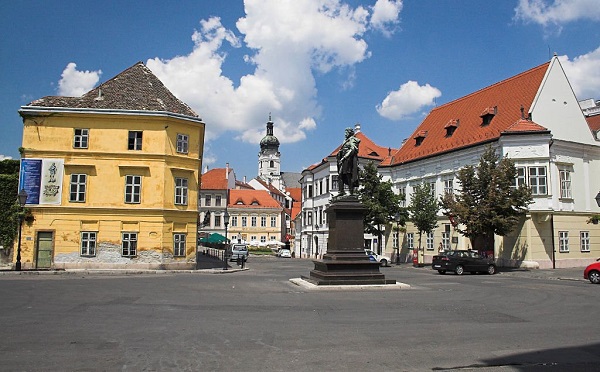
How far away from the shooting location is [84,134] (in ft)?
98.3

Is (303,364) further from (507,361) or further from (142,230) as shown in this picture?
(142,230)

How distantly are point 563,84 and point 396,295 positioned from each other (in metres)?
29.3

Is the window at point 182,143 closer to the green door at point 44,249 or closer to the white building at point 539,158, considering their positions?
the green door at point 44,249

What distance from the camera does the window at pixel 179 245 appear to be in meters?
30.3

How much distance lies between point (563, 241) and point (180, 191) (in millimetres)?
26677

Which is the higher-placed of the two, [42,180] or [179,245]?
[42,180]

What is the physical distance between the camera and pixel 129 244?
1160 inches

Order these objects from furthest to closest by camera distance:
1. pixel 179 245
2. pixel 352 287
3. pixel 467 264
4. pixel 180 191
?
pixel 180 191 → pixel 179 245 → pixel 467 264 → pixel 352 287

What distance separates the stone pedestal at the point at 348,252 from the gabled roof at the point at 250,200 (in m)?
66.0

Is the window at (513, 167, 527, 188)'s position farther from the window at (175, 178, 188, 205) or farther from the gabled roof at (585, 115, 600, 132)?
the window at (175, 178, 188, 205)

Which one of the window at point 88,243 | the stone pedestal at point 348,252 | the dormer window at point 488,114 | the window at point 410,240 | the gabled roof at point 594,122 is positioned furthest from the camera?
the window at point 410,240

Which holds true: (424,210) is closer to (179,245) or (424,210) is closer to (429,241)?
(429,241)

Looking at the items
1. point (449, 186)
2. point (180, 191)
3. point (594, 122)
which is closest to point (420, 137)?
point (449, 186)

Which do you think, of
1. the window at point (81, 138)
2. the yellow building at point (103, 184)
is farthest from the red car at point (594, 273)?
the window at point (81, 138)
